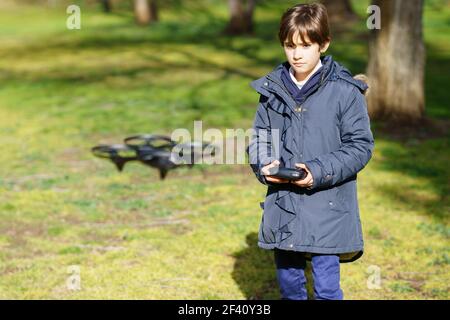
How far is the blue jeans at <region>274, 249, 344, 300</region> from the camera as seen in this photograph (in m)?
4.27

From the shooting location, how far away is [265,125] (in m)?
4.38

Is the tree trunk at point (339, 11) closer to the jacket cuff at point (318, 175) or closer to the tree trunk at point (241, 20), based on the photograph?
the tree trunk at point (241, 20)

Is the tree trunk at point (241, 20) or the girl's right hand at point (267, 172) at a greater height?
the tree trunk at point (241, 20)

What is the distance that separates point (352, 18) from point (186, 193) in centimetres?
1770

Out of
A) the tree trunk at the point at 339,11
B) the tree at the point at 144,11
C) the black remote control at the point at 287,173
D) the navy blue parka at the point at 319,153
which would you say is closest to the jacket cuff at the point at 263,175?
the navy blue parka at the point at 319,153

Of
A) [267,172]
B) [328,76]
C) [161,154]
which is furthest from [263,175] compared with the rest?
[161,154]

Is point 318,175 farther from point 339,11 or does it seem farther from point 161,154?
point 339,11

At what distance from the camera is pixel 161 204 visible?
26.1 feet

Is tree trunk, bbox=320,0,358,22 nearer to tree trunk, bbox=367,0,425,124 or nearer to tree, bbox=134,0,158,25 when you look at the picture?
tree, bbox=134,0,158,25

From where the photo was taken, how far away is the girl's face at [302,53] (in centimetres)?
410

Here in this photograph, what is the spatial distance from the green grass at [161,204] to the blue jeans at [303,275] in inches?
48.8

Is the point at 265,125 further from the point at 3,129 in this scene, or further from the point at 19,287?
the point at 3,129

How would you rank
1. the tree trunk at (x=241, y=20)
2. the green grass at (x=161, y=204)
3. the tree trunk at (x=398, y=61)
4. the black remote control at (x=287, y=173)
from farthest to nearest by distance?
the tree trunk at (x=241, y=20) < the tree trunk at (x=398, y=61) < the green grass at (x=161, y=204) < the black remote control at (x=287, y=173)
